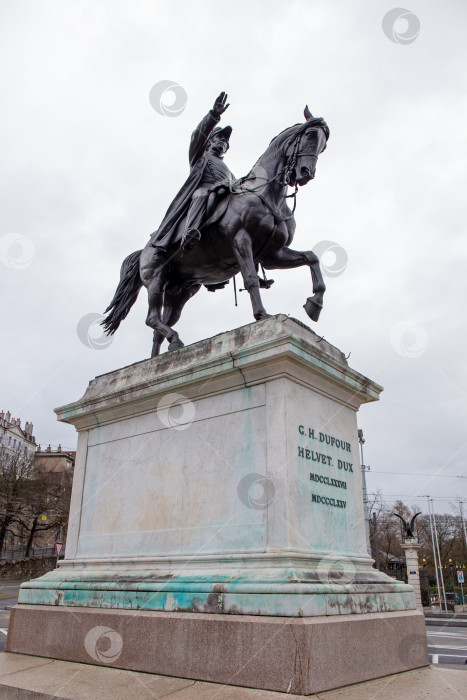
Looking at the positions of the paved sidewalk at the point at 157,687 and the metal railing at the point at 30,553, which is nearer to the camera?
the paved sidewalk at the point at 157,687

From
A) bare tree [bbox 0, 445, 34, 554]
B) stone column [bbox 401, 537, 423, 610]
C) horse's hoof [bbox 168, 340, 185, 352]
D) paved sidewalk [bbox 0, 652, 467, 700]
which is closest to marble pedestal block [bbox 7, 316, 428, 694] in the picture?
paved sidewalk [bbox 0, 652, 467, 700]

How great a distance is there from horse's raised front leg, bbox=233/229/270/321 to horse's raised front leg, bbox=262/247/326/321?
0.53m

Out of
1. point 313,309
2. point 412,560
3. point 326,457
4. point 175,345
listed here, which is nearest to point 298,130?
point 313,309

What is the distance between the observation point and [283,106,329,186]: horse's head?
257 inches

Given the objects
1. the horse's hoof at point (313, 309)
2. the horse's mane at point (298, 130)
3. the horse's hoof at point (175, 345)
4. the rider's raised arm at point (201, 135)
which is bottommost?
the horse's hoof at point (175, 345)

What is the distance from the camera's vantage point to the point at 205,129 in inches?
312

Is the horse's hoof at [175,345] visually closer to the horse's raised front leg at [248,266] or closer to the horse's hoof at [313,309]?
the horse's raised front leg at [248,266]

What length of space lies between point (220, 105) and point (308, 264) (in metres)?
2.47

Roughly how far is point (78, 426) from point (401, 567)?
69398mm

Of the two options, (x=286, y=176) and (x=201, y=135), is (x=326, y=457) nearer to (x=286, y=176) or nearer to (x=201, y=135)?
(x=286, y=176)

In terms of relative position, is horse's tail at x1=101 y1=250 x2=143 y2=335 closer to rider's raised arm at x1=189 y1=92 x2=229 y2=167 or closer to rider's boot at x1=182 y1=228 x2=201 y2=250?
rider's raised arm at x1=189 y1=92 x2=229 y2=167

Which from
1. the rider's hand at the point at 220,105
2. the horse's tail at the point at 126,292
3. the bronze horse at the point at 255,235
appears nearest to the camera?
the bronze horse at the point at 255,235

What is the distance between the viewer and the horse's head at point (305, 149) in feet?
21.4

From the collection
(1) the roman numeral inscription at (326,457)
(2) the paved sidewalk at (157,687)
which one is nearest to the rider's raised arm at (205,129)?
(1) the roman numeral inscription at (326,457)
